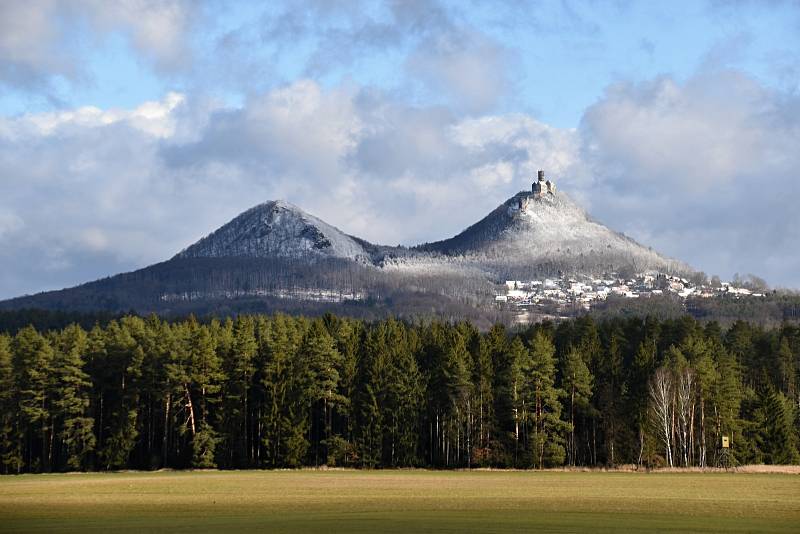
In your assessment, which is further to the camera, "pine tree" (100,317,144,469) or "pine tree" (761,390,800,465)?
"pine tree" (761,390,800,465)

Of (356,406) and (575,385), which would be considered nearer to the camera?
(575,385)

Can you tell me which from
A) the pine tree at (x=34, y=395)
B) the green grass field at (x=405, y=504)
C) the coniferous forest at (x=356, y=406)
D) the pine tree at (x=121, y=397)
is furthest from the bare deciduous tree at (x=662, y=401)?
the pine tree at (x=34, y=395)

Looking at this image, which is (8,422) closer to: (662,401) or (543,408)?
(543,408)

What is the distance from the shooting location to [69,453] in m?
117

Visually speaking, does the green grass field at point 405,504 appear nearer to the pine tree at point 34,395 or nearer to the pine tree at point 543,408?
the pine tree at point 543,408

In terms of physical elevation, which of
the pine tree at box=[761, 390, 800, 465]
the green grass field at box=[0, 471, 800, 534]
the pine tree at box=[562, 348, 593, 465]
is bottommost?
the green grass field at box=[0, 471, 800, 534]

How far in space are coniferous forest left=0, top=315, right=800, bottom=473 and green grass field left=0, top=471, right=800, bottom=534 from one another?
21.0m

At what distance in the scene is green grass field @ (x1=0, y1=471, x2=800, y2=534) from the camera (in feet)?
181

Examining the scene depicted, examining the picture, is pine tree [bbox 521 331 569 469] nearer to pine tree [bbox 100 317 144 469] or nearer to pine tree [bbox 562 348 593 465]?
pine tree [bbox 562 348 593 465]

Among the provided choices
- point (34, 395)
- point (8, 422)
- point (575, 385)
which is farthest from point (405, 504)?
point (8, 422)

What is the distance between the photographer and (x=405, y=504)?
65.8 metres

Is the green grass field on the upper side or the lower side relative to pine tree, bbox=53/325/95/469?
lower

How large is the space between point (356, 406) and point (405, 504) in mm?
55580

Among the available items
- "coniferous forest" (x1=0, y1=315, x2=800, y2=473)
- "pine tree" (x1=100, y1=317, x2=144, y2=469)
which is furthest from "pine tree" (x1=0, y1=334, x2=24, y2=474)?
"pine tree" (x1=100, y1=317, x2=144, y2=469)
